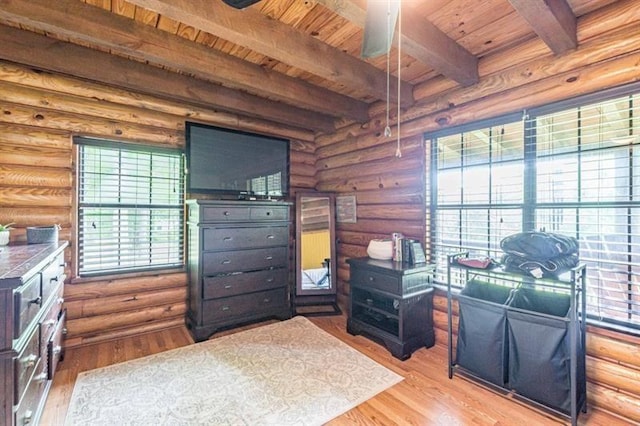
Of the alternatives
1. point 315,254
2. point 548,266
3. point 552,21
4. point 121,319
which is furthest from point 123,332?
point 552,21

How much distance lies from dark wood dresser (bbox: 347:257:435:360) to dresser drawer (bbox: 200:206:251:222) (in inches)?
48.9

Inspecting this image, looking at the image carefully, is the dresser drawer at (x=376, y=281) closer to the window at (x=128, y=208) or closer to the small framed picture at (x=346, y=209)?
the small framed picture at (x=346, y=209)

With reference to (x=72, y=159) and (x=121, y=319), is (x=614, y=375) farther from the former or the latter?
(x=72, y=159)

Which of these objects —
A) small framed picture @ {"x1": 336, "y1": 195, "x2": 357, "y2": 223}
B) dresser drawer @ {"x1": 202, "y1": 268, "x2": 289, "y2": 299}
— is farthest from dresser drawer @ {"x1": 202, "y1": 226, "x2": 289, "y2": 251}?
small framed picture @ {"x1": 336, "y1": 195, "x2": 357, "y2": 223}

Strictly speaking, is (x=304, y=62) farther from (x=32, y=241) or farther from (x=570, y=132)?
(x=32, y=241)

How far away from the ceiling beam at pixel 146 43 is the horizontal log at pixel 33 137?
962 mm

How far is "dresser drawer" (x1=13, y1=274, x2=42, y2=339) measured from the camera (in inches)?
53.7

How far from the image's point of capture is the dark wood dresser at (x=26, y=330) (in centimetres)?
132

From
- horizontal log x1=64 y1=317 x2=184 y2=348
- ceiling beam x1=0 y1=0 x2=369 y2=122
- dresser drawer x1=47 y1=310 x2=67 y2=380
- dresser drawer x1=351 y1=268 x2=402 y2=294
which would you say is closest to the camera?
ceiling beam x1=0 y1=0 x2=369 y2=122

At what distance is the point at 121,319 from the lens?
9.94ft

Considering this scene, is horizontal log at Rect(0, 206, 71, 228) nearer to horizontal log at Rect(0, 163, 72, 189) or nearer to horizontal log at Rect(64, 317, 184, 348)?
horizontal log at Rect(0, 163, 72, 189)

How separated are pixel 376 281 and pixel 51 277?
97.9 inches

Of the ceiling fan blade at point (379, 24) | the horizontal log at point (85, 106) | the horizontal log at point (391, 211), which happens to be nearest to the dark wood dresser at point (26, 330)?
the horizontal log at point (85, 106)

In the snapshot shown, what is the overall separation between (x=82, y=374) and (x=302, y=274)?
225 cm
